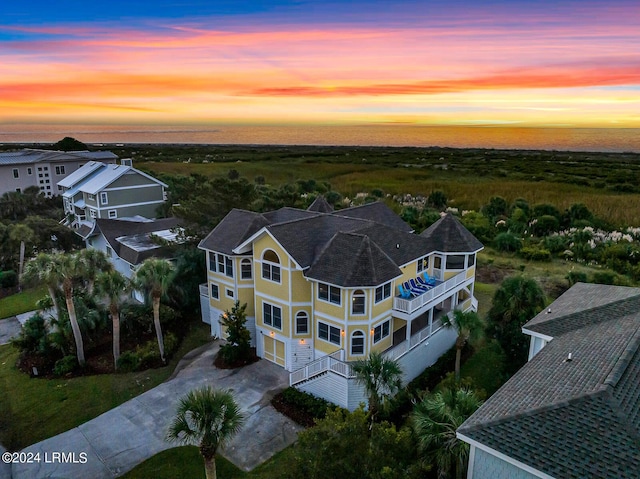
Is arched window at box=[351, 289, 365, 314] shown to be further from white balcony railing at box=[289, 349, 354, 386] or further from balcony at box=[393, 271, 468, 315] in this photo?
balcony at box=[393, 271, 468, 315]

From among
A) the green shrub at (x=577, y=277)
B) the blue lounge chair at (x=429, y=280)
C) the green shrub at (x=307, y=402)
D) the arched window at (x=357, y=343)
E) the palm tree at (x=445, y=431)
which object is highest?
the blue lounge chair at (x=429, y=280)

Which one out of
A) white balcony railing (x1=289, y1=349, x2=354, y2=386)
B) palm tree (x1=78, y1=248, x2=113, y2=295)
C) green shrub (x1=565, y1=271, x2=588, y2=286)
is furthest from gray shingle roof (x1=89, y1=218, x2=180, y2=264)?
green shrub (x1=565, y1=271, x2=588, y2=286)

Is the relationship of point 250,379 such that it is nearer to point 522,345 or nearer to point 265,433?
point 265,433

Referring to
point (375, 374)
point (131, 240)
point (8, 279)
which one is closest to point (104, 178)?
point (8, 279)

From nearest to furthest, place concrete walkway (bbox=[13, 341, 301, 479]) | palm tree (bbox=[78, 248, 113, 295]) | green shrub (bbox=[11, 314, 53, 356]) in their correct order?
concrete walkway (bbox=[13, 341, 301, 479]) → palm tree (bbox=[78, 248, 113, 295]) → green shrub (bbox=[11, 314, 53, 356])

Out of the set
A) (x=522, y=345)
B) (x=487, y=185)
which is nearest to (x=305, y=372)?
(x=522, y=345)

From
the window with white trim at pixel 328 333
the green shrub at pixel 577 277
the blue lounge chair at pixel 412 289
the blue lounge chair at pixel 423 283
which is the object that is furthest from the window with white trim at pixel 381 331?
the green shrub at pixel 577 277

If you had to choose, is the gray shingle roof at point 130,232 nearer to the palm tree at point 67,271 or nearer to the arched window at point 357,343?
the palm tree at point 67,271
